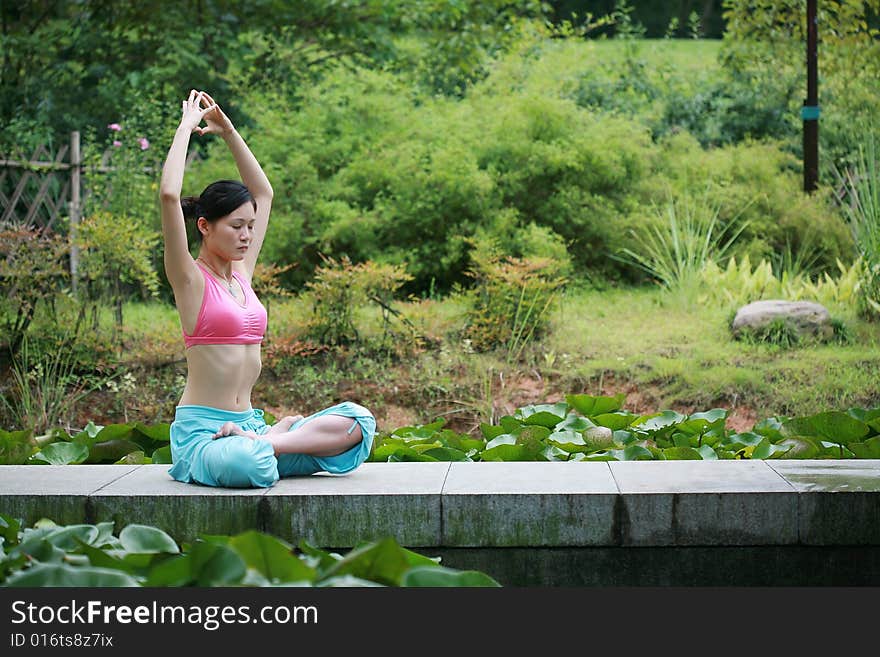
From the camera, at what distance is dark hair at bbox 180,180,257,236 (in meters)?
3.73

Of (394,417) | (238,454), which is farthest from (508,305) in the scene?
(238,454)

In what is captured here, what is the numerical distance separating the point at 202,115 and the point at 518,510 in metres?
1.71

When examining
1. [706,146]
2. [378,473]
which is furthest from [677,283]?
[378,473]

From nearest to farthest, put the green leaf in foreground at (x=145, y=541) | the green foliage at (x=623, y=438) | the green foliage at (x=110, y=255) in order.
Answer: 1. the green leaf in foreground at (x=145, y=541)
2. the green foliage at (x=623, y=438)
3. the green foliage at (x=110, y=255)

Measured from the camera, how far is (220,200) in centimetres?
373

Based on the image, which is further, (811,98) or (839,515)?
(811,98)

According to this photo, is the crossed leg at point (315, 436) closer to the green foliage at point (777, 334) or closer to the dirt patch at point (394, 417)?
the dirt patch at point (394, 417)

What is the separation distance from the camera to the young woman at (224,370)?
3615mm

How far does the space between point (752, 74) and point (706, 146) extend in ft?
3.24

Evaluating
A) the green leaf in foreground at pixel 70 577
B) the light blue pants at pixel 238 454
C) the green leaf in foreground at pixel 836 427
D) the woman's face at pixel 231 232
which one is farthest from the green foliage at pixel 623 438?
the green leaf in foreground at pixel 70 577

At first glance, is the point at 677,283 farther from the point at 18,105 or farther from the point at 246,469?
the point at 18,105

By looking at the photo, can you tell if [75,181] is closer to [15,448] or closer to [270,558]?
[15,448]

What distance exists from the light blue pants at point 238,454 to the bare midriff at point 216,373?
3 centimetres

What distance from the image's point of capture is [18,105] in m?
11.5
